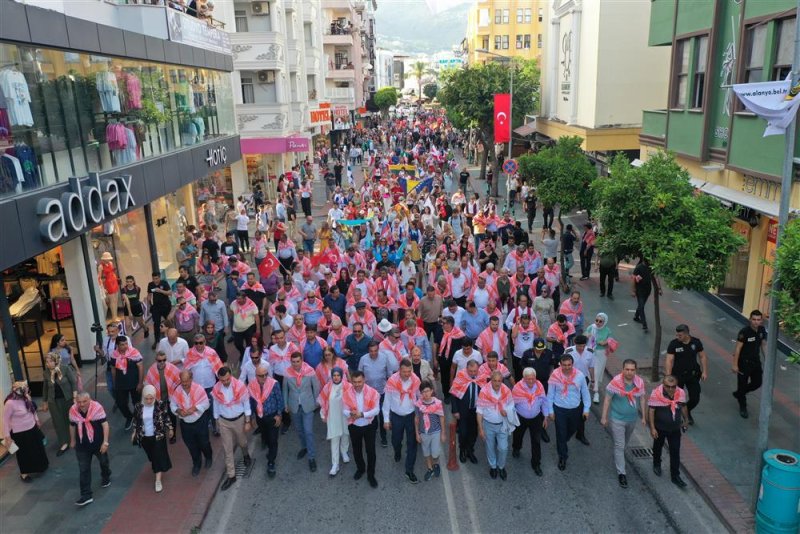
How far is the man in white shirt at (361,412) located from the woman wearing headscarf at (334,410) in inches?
6.9

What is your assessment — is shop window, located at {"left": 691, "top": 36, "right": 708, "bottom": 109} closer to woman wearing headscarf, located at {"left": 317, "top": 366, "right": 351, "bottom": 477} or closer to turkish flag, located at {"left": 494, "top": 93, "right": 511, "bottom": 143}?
turkish flag, located at {"left": 494, "top": 93, "right": 511, "bottom": 143}

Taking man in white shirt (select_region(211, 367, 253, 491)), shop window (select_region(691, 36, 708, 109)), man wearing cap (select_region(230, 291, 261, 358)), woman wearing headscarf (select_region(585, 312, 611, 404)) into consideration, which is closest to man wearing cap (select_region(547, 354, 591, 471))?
woman wearing headscarf (select_region(585, 312, 611, 404))

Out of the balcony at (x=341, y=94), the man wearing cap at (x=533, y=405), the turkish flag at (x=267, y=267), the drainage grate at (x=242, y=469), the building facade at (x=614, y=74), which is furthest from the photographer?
the balcony at (x=341, y=94)

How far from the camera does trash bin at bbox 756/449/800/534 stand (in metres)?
6.95

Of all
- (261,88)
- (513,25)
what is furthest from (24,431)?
(513,25)

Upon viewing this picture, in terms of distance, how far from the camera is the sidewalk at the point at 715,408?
27.2ft

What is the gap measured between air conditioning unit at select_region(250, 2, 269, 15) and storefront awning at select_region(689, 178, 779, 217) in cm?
2330

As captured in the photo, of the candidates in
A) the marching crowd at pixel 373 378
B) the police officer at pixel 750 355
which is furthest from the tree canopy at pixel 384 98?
the police officer at pixel 750 355

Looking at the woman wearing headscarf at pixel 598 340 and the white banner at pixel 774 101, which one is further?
the woman wearing headscarf at pixel 598 340

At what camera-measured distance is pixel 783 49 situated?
1177 cm

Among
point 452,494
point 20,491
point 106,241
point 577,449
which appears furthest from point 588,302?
point 20,491

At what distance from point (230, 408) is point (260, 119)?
25.8 m

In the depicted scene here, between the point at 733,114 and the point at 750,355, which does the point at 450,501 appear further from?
the point at 733,114

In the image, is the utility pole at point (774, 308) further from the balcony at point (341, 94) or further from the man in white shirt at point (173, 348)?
the balcony at point (341, 94)
